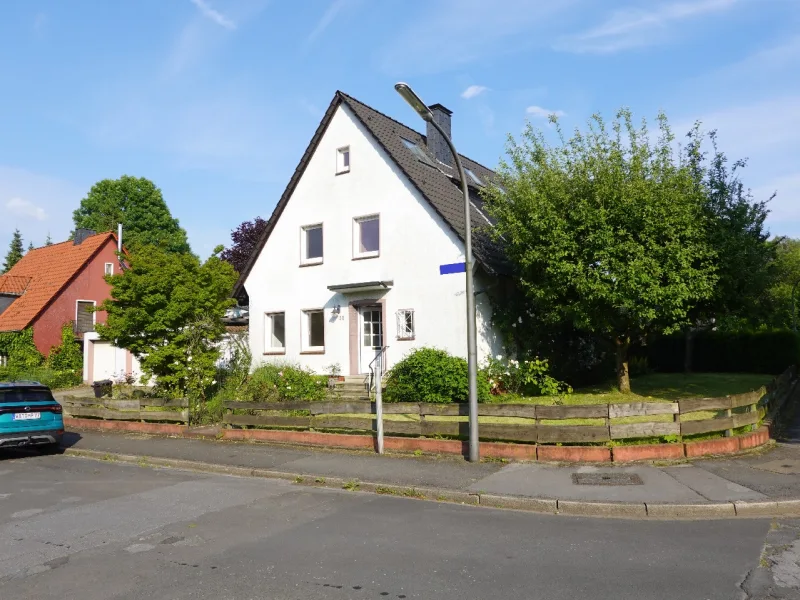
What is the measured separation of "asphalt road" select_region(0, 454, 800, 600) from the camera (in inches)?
195

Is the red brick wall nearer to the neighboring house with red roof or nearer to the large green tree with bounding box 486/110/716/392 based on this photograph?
the neighboring house with red roof

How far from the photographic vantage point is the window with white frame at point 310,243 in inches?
802

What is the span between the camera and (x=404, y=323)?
711 inches

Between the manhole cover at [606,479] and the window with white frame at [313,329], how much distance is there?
12288 millimetres

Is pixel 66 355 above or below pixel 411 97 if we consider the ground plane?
below

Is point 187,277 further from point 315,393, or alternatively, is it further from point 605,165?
point 605,165

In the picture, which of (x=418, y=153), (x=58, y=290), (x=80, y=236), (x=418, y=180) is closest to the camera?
(x=418, y=180)

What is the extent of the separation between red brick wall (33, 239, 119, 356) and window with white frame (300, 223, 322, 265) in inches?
450

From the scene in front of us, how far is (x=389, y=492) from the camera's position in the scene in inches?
344

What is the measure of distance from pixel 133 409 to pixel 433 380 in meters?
7.84

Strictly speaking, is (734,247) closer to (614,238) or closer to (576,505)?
(614,238)

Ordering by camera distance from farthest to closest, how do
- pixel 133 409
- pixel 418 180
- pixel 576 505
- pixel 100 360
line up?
pixel 100 360, pixel 418 180, pixel 133 409, pixel 576 505

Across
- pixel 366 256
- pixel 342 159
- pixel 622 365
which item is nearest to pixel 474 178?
pixel 342 159

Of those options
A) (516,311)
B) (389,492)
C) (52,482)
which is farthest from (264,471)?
(516,311)
